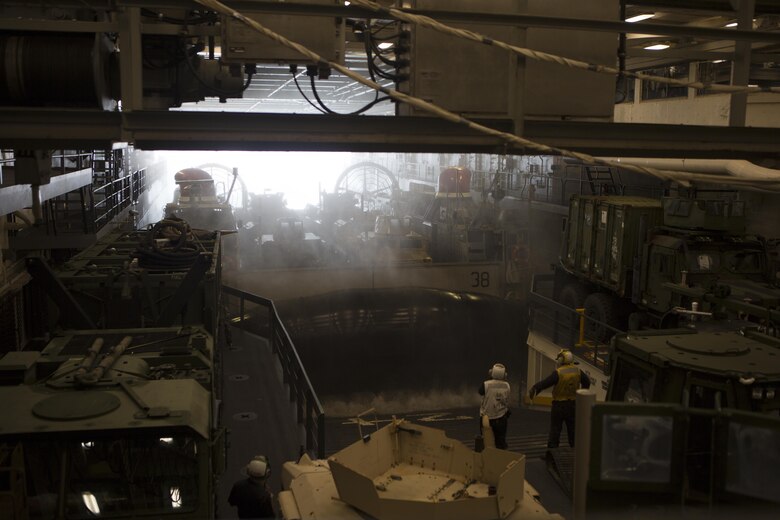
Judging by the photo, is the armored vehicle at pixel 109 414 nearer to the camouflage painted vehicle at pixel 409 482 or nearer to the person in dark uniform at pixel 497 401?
the camouflage painted vehicle at pixel 409 482

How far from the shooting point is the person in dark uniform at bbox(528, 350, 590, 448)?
9.38 m

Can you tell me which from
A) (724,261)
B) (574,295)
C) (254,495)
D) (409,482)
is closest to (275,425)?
(409,482)

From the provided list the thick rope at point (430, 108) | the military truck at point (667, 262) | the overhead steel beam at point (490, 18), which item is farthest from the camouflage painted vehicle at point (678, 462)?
the military truck at point (667, 262)

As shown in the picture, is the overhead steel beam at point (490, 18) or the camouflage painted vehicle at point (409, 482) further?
the camouflage painted vehicle at point (409, 482)

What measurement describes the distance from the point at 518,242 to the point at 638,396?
14.8m

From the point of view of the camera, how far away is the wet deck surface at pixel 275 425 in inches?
340

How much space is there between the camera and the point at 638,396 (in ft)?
26.8

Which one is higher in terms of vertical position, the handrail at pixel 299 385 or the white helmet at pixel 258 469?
the white helmet at pixel 258 469

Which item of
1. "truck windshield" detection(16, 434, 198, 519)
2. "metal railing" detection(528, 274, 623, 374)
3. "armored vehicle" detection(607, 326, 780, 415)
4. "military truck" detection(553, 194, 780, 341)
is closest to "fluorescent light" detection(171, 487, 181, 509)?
"truck windshield" detection(16, 434, 198, 519)

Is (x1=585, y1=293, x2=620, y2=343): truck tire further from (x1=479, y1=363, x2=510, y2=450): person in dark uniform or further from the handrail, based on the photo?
the handrail

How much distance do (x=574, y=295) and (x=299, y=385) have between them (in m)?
7.41

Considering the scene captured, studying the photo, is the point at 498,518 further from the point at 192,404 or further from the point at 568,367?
the point at 568,367

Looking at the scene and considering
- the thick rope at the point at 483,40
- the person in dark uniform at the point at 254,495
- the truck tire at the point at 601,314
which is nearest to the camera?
the thick rope at the point at 483,40

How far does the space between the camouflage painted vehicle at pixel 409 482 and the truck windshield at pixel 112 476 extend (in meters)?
1.35
